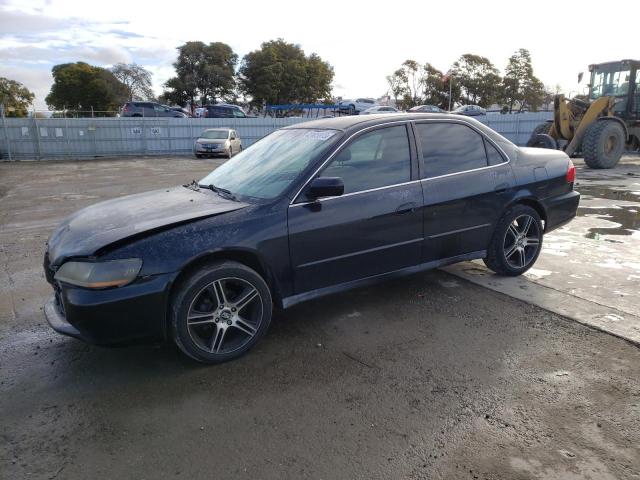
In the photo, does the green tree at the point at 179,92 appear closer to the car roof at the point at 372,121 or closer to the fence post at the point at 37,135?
the fence post at the point at 37,135

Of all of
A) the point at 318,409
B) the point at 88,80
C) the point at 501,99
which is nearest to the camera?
the point at 318,409

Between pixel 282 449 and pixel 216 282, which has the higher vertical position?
pixel 216 282

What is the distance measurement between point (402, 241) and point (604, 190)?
8662 millimetres

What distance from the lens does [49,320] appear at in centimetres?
327

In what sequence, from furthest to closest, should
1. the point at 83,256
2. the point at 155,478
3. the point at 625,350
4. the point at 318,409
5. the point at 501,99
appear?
1. the point at 501,99
2. the point at 625,350
3. the point at 83,256
4. the point at 318,409
5. the point at 155,478

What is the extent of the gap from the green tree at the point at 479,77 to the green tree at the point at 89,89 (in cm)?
4284

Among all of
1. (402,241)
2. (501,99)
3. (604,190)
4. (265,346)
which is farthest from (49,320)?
(501,99)

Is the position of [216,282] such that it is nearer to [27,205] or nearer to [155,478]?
[155,478]

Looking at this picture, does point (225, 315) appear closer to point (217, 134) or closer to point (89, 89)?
point (217, 134)

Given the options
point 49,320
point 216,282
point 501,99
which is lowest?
point 49,320

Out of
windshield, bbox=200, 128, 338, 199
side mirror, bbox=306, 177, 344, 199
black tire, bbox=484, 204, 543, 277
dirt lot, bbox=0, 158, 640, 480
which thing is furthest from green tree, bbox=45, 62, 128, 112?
side mirror, bbox=306, 177, 344, 199

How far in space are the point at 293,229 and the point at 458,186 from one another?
167 cm

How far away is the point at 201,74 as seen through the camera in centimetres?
5866

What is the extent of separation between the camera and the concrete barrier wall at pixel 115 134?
74.2ft
